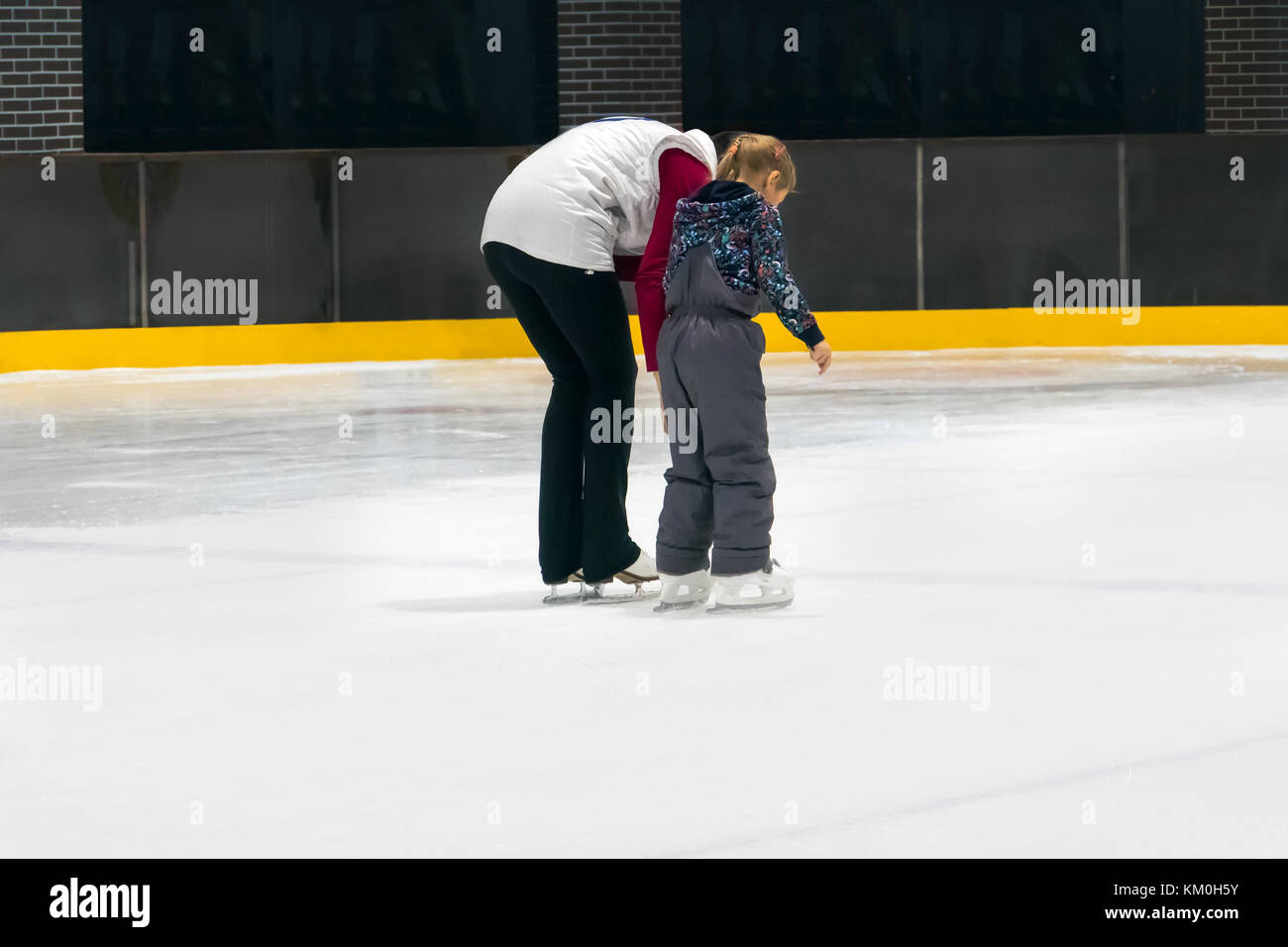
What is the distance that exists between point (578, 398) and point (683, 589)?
1.90ft

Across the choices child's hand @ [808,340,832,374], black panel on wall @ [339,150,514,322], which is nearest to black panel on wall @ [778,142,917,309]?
black panel on wall @ [339,150,514,322]

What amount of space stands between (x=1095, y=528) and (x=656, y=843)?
3905 millimetres

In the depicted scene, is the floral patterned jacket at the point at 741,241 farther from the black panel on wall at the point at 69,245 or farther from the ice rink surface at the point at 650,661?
the black panel on wall at the point at 69,245

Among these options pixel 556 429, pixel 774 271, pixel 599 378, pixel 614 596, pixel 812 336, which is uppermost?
pixel 774 271

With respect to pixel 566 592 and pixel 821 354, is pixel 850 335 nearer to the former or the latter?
pixel 566 592

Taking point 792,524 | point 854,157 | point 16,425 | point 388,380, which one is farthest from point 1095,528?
point 854,157

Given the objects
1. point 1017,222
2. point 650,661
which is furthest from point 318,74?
point 650,661

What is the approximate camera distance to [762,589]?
19.2 ft

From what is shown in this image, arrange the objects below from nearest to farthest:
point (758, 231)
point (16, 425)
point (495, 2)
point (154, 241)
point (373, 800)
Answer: point (373, 800) → point (758, 231) → point (16, 425) → point (154, 241) → point (495, 2)

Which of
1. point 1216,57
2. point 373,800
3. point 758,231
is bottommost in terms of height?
point 373,800

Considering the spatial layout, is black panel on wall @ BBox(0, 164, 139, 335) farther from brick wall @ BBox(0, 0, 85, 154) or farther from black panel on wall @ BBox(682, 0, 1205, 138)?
black panel on wall @ BBox(682, 0, 1205, 138)

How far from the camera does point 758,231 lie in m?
5.68

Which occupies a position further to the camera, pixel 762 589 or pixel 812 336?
pixel 762 589

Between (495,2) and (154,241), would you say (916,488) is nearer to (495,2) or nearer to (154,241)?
(154,241)
